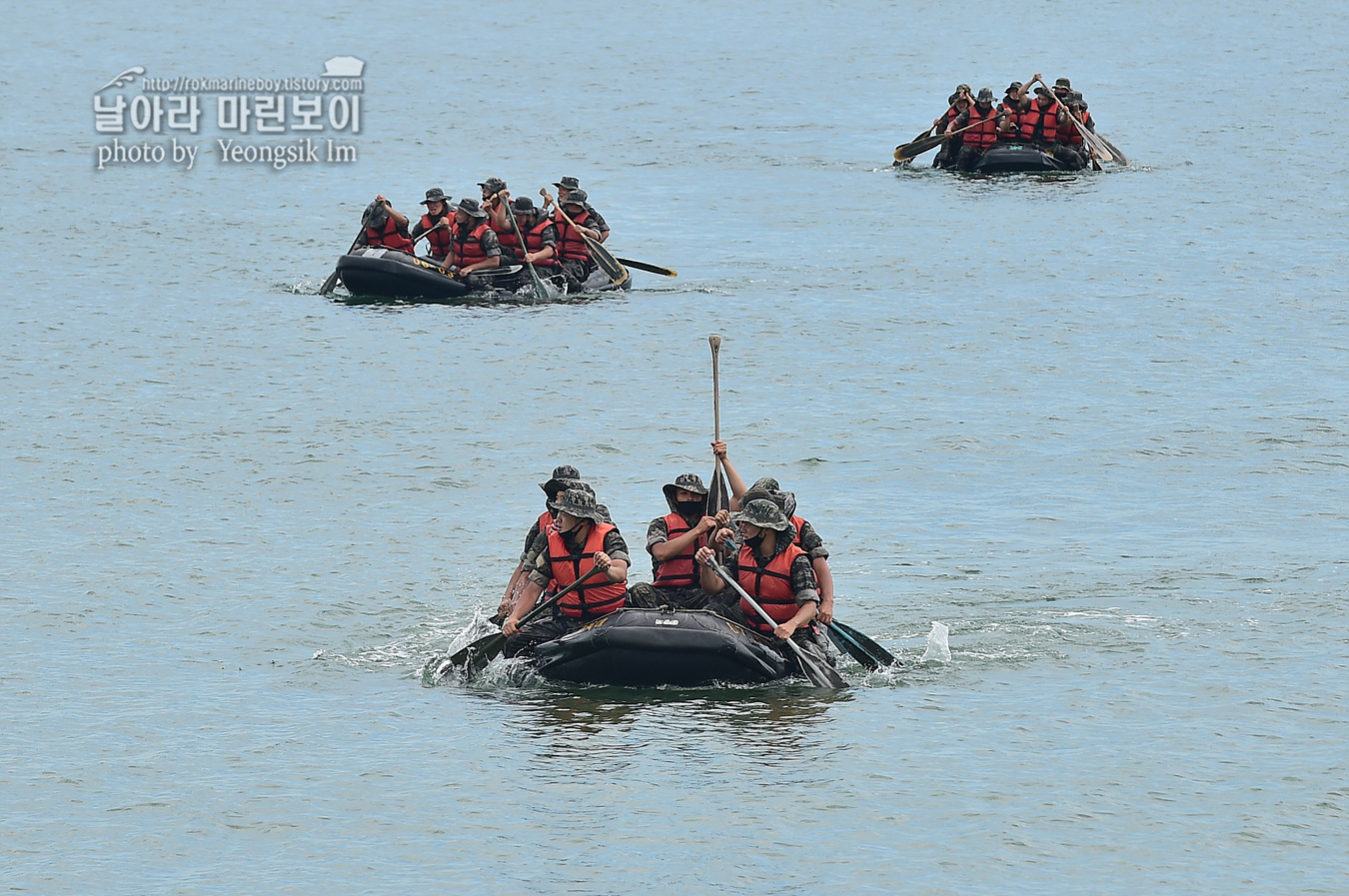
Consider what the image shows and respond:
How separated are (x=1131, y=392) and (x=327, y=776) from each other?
65.4ft

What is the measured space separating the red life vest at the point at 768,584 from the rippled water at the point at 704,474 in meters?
0.88

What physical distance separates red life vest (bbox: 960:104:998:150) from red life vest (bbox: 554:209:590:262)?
1578 centimetres

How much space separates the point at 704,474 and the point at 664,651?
34.0ft

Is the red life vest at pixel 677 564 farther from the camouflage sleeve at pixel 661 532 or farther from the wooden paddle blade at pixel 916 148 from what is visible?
the wooden paddle blade at pixel 916 148

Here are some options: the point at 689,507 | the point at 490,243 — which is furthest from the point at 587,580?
the point at 490,243

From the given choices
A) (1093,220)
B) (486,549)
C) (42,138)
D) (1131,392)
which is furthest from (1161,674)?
(42,138)

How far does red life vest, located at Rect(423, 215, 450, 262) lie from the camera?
37812mm

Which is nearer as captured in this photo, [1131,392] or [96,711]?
[96,711]

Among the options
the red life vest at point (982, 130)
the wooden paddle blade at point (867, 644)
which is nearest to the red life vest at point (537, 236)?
the red life vest at point (982, 130)

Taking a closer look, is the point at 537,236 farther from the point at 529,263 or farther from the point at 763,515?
the point at 763,515

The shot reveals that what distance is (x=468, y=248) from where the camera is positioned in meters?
38.3

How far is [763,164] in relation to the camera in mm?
58250

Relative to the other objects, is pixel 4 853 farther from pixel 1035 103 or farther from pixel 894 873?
pixel 1035 103

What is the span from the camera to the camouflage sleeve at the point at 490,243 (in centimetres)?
3756
